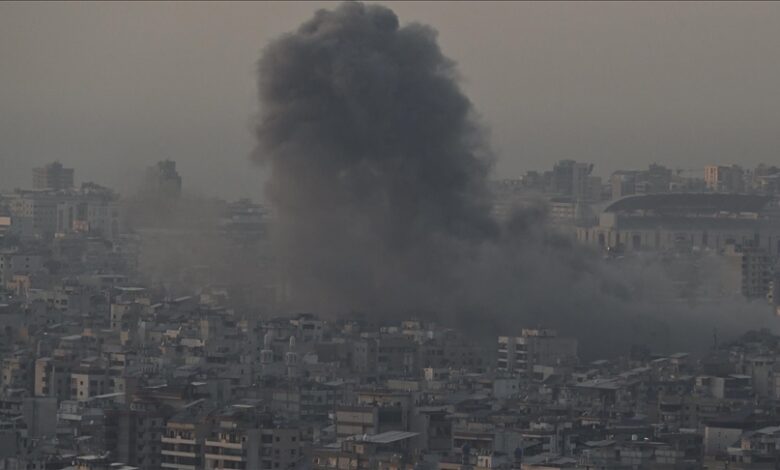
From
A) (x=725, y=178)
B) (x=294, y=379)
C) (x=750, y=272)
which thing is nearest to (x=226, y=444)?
(x=294, y=379)

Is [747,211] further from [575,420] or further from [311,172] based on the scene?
[575,420]

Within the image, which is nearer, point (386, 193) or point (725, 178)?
point (386, 193)

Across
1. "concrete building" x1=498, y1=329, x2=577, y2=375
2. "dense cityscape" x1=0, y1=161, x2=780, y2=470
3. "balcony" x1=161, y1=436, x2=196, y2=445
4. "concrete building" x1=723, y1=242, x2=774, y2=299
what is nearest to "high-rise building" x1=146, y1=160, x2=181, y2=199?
"dense cityscape" x1=0, y1=161, x2=780, y2=470

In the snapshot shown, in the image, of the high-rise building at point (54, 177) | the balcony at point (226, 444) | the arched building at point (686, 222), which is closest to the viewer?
the balcony at point (226, 444)

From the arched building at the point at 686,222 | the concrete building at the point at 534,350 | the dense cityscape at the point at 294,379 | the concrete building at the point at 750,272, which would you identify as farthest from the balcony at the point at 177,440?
the arched building at the point at 686,222

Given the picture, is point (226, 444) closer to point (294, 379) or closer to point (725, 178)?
point (294, 379)

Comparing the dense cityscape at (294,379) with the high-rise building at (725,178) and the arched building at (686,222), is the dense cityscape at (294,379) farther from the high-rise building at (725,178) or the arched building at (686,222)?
the high-rise building at (725,178)

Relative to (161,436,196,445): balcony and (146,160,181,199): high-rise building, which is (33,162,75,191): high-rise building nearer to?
(146,160,181,199): high-rise building

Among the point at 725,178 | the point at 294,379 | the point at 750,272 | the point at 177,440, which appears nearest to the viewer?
the point at 177,440
